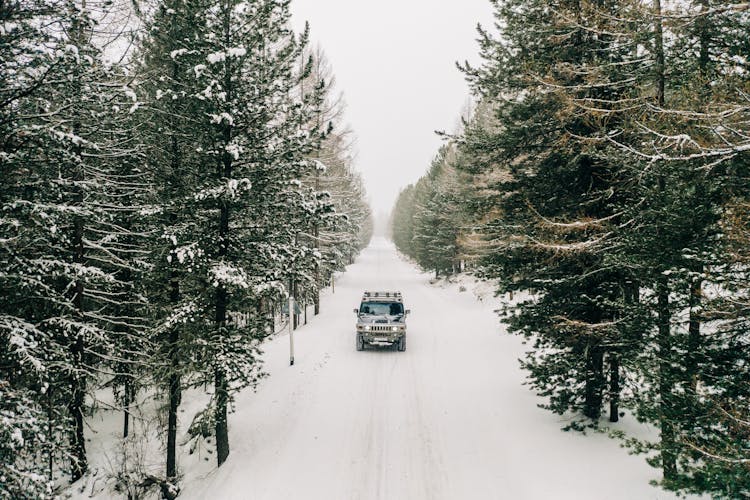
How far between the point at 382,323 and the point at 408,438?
21.1 ft

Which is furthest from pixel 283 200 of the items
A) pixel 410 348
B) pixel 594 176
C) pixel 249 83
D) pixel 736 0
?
pixel 410 348

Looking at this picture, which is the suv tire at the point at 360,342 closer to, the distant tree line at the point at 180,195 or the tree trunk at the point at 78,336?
the distant tree line at the point at 180,195

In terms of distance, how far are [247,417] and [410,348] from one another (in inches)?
284

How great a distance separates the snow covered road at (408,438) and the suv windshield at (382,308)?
1.57m

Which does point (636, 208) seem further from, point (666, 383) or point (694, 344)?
point (666, 383)

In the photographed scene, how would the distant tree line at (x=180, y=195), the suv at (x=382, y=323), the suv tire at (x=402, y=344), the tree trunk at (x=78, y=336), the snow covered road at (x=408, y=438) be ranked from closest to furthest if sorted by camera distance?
the distant tree line at (x=180, y=195)
the snow covered road at (x=408, y=438)
the tree trunk at (x=78, y=336)
the suv at (x=382, y=323)
the suv tire at (x=402, y=344)

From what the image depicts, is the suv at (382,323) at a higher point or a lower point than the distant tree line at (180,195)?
lower

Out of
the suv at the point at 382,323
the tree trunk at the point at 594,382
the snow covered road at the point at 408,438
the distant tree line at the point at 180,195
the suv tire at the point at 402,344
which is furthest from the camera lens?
the suv tire at the point at 402,344

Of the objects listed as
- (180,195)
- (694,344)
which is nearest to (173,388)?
(180,195)

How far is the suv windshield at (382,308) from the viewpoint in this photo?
16578mm

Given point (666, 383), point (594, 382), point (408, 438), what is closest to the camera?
point (666, 383)

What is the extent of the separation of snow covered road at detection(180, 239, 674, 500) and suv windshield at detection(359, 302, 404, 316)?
1.57 meters

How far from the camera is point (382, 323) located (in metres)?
15.5

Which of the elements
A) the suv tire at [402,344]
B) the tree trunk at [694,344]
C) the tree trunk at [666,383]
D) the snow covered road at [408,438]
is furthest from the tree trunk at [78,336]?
the tree trunk at [694,344]
